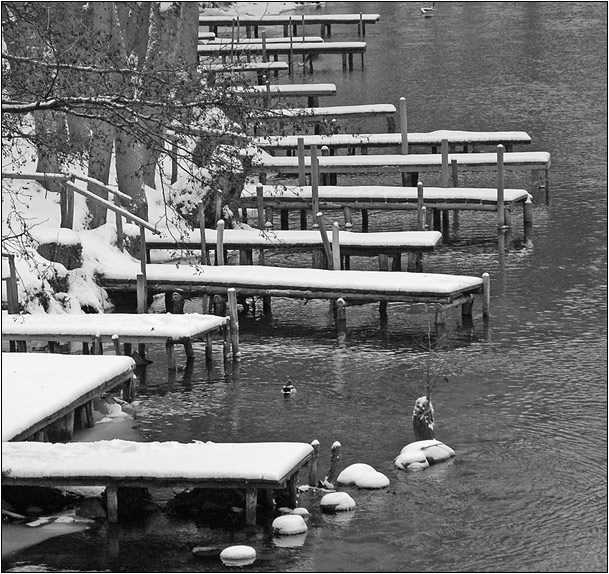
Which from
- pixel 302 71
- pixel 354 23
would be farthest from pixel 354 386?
pixel 354 23

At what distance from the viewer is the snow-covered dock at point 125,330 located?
2586 cm

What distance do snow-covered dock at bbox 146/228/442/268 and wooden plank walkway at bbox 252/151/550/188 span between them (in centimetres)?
661

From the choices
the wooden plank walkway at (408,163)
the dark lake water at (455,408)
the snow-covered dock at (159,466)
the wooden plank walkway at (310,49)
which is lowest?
the dark lake water at (455,408)

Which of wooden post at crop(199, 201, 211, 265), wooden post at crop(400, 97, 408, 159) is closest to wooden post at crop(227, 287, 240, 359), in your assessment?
wooden post at crop(199, 201, 211, 265)

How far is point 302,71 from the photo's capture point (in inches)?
2527

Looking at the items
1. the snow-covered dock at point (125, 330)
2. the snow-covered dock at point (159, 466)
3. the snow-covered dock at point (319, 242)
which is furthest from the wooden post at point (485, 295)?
the snow-covered dock at point (159, 466)

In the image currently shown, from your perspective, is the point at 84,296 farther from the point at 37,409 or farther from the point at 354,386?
the point at 37,409

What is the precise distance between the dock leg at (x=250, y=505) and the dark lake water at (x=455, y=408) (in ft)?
0.68

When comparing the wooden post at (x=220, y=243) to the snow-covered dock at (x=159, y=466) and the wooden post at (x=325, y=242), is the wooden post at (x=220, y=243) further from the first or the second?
the snow-covered dock at (x=159, y=466)

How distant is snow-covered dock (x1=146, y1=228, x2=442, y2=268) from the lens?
3155cm

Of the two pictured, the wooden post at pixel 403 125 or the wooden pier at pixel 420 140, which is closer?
the wooden post at pixel 403 125

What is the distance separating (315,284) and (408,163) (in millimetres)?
11393

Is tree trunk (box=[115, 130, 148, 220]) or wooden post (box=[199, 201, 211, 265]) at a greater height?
tree trunk (box=[115, 130, 148, 220])

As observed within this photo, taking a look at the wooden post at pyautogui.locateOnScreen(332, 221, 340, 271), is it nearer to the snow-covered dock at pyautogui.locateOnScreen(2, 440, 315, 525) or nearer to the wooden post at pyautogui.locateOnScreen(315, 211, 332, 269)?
the wooden post at pyautogui.locateOnScreen(315, 211, 332, 269)
